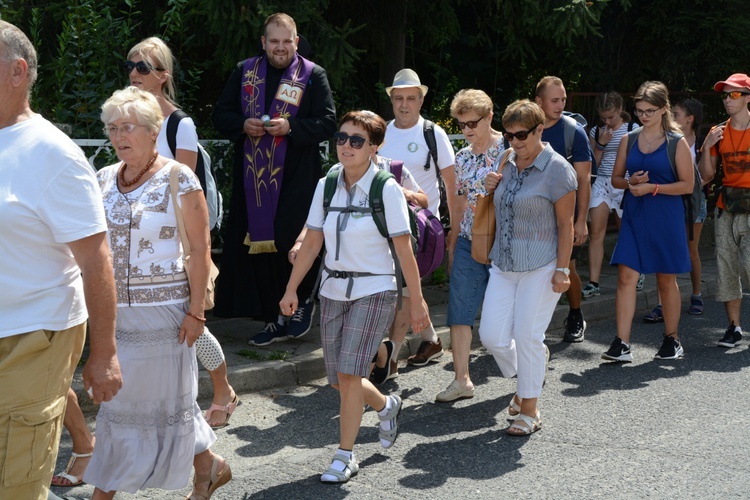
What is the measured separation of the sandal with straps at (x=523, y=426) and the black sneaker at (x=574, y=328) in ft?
8.31

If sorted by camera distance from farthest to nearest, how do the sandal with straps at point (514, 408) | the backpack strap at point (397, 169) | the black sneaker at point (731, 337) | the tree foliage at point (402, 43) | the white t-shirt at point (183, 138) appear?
the tree foliage at point (402, 43), the black sneaker at point (731, 337), the backpack strap at point (397, 169), the sandal with straps at point (514, 408), the white t-shirt at point (183, 138)

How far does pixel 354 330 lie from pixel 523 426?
1.34 m

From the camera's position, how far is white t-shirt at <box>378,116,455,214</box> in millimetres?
6996

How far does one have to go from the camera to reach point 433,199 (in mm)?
7133

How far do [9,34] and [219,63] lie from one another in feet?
22.2

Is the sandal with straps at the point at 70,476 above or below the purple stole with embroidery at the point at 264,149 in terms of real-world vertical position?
below

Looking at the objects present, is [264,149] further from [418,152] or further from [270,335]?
[270,335]

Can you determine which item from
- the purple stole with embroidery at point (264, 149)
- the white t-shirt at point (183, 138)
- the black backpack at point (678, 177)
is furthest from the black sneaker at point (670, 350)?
the white t-shirt at point (183, 138)

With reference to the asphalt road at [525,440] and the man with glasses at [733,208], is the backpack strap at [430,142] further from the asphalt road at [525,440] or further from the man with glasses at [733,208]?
the man with glasses at [733,208]

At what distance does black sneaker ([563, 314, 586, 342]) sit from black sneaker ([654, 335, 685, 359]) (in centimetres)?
75

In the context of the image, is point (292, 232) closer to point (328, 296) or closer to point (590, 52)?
point (328, 296)

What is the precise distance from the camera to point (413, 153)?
700cm

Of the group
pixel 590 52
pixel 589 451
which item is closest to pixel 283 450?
pixel 589 451

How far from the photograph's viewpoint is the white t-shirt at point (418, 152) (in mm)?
6996
